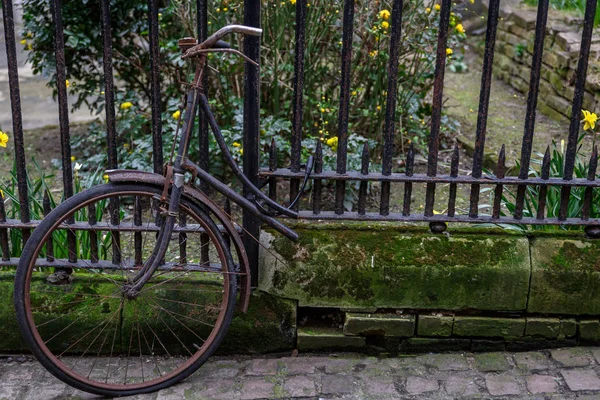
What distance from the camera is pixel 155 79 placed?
3.69m

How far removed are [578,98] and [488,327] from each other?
1130 mm

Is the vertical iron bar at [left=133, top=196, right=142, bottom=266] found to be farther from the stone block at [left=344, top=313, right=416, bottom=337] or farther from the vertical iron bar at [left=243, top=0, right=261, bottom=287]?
the stone block at [left=344, top=313, right=416, bottom=337]

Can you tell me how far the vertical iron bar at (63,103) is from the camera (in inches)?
141

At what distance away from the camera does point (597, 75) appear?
650cm

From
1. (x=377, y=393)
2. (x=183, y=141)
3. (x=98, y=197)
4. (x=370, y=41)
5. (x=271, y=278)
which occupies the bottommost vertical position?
(x=377, y=393)

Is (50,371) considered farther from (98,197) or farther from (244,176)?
(244,176)

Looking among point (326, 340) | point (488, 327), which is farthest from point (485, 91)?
point (326, 340)

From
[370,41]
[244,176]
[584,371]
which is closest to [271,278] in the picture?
[244,176]

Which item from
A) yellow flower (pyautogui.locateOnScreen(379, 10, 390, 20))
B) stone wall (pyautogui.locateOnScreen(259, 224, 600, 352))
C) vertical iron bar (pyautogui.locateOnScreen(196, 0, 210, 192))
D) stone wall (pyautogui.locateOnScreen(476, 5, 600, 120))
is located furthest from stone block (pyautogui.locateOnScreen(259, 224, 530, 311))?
stone wall (pyautogui.locateOnScreen(476, 5, 600, 120))

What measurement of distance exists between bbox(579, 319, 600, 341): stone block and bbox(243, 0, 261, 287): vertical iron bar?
158 cm

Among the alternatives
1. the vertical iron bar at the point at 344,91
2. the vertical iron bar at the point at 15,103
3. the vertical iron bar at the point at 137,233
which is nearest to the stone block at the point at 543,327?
the vertical iron bar at the point at 344,91

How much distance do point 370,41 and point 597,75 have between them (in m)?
2.16

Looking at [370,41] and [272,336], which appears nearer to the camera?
[272,336]

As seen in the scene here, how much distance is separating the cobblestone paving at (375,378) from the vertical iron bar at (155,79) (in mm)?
995
